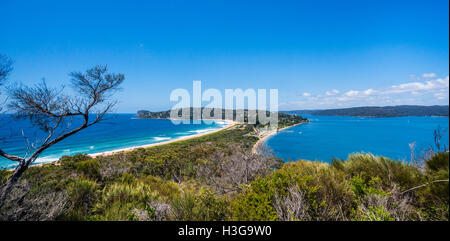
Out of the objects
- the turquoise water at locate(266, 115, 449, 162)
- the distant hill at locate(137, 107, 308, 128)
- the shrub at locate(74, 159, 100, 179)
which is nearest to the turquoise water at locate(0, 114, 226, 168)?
the shrub at locate(74, 159, 100, 179)

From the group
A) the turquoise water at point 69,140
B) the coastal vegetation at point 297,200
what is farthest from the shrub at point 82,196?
the turquoise water at point 69,140

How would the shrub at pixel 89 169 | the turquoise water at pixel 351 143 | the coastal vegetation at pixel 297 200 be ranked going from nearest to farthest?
the coastal vegetation at pixel 297 200 < the shrub at pixel 89 169 < the turquoise water at pixel 351 143

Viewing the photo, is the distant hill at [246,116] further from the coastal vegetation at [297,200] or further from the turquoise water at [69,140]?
the coastal vegetation at [297,200]

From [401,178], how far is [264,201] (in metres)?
2.48

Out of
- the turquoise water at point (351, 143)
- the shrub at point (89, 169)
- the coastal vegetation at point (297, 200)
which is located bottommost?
the turquoise water at point (351, 143)

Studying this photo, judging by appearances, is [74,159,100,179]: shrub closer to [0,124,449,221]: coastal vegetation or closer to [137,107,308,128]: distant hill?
[0,124,449,221]: coastal vegetation

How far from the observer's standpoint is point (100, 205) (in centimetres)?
339

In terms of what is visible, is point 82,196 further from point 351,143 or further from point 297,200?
point 351,143

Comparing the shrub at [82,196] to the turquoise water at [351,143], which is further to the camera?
the turquoise water at [351,143]

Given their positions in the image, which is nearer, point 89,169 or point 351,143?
point 89,169

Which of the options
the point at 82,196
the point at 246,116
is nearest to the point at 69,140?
the point at 82,196

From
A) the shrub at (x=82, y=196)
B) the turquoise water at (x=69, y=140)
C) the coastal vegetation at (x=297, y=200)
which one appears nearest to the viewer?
the coastal vegetation at (x=297, y=200)
